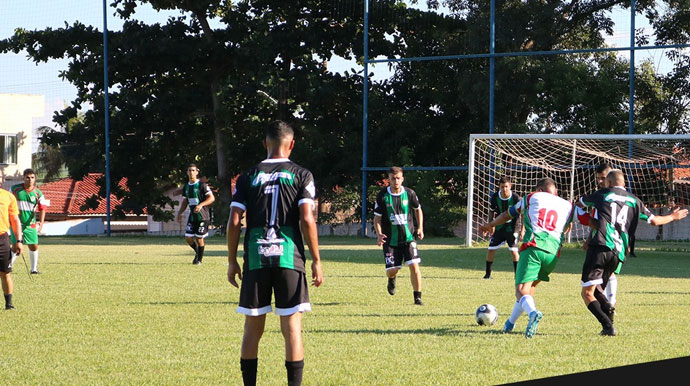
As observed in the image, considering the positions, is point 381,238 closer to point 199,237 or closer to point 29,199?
point 29,199

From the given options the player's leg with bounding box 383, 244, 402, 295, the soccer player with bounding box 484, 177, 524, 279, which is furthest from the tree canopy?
the player's leg with bounding box 383, 244, 402, 295

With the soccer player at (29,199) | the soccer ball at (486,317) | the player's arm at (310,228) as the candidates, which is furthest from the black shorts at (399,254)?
the soccer player at (29,199)

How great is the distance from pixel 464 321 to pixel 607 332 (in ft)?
6.06

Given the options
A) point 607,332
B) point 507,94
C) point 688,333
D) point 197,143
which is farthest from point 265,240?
point 197,143

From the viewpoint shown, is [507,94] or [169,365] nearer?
[169,365]

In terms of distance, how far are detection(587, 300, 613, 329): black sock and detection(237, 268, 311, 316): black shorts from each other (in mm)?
4322

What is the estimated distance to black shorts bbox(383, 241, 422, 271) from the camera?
45.0 feet

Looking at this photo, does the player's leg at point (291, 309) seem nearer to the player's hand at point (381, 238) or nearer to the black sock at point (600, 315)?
the black sock at point (600, 315)

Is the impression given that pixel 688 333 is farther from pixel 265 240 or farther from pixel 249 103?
pixel 249 103

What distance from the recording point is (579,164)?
30672 millimetres

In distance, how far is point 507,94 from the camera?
36.4 metres

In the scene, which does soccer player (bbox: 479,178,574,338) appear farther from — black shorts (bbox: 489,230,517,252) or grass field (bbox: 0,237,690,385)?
black shorts (bbox: 489,230,517,252)

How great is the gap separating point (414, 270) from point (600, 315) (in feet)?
11.7

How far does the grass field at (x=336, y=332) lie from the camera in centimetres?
801
